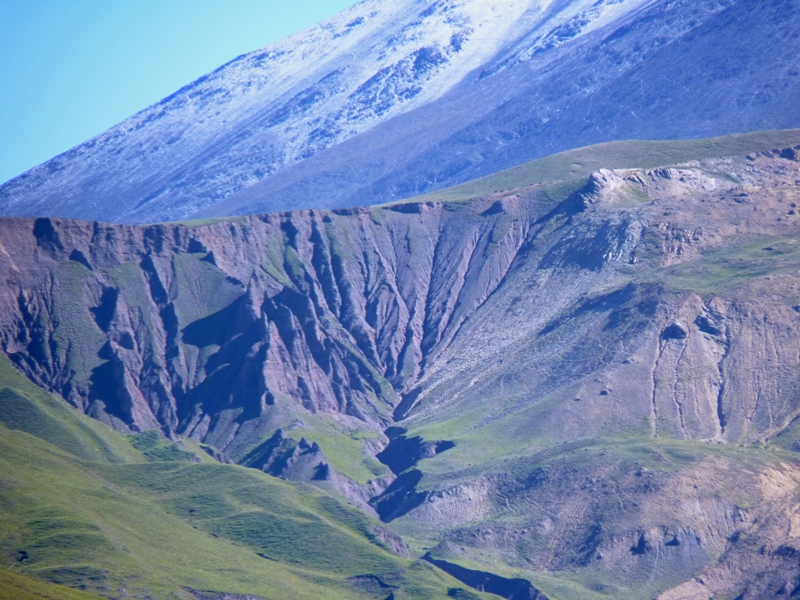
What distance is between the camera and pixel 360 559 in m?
156

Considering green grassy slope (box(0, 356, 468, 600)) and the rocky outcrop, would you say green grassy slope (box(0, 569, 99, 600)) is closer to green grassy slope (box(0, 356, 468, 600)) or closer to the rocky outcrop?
green grassy slope (box(0, 356, 468, 600))

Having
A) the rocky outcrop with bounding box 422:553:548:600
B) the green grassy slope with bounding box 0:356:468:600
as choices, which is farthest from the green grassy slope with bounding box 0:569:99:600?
the rocky outcrop with bounding box 422:553:548:600

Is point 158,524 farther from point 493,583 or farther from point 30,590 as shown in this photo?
point 493,583

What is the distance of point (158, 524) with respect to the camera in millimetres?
157000

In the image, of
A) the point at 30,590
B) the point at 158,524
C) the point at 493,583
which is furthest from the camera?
the point at 158,524

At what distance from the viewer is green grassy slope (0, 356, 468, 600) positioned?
141 meters

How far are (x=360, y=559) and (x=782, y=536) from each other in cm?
4329

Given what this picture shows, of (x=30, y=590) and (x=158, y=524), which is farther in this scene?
(x=158, y=524)

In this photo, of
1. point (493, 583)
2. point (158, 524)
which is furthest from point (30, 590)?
point (493, 583)

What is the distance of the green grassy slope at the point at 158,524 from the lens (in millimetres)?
141000

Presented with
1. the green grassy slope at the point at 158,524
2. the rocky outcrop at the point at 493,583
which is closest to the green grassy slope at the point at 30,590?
the green grassy slope at the point at 158,524

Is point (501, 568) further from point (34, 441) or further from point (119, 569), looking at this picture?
point (34, 441)

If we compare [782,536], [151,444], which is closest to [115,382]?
[151,444]

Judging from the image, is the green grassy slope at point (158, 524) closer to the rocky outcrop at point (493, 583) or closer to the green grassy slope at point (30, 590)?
the green grassy slope at point (30, 590)
